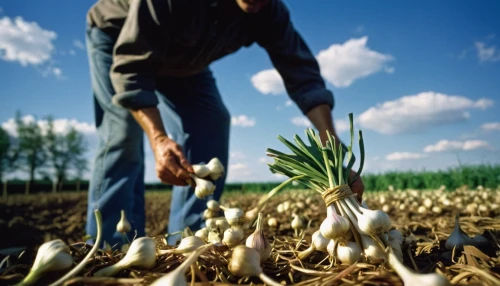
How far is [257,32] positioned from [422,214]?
2239mm

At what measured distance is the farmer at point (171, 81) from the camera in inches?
91.0

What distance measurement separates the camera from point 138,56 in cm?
232

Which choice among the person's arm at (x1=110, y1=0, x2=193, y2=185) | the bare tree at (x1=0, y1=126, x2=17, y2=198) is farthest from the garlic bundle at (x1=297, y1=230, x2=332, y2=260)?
the bare tree at (x1=0, y1=126, x2=17, y2=198)

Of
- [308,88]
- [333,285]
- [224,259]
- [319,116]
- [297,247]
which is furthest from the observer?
[308,88]

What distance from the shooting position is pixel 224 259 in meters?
1.02

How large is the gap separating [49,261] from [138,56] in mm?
1714

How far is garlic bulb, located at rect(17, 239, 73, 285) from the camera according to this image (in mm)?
839

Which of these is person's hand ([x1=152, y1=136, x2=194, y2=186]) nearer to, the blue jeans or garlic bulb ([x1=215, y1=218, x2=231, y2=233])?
garlic bulb ([x1=215, y1=218, x2=231, y2=233])

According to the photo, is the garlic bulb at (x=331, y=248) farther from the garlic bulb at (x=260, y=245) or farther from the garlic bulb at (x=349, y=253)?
the garlic bulb at (x=260, y=245)

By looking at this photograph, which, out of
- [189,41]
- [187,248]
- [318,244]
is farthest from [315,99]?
[187,248]

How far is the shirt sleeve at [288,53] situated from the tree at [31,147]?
4431 cm

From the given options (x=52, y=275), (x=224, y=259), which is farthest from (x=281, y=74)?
(x=52, y=275)

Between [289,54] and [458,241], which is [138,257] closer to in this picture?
[458,241]

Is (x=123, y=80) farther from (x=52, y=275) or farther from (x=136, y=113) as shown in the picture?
(x=52, y=275)
